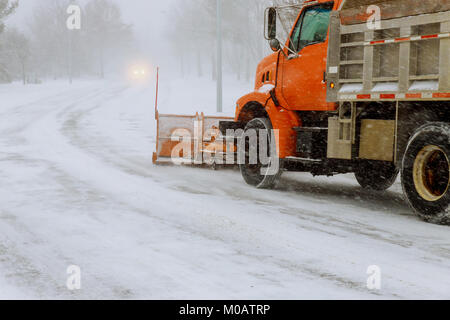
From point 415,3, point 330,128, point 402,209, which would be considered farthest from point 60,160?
point 415,3

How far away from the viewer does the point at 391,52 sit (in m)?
6.88

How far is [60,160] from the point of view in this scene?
11.7 metres

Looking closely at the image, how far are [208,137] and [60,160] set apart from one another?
2900 mm

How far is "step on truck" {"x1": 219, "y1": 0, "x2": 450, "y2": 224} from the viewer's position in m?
6.49

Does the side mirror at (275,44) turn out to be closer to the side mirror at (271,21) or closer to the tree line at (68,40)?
the side mirror at (271,21)

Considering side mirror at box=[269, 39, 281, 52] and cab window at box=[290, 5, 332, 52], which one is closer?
cab window at box=[290, 5, 332, 52]

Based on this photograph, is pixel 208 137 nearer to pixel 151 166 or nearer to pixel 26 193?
pixel 151 166

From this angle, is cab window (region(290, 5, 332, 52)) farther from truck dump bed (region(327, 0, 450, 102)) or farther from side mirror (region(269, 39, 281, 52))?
truck dump bed (region(327, 0, 450, 102))

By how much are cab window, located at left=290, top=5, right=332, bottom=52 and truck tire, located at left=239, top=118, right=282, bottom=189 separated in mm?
1238

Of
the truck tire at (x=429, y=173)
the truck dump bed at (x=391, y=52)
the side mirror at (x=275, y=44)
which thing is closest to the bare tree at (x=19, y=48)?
the side mirror at (x=275, y=44)

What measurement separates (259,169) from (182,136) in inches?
125

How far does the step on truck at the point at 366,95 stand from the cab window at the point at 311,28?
17 millimetres

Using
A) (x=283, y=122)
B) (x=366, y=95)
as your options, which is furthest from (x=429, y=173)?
(x=283, y=122)

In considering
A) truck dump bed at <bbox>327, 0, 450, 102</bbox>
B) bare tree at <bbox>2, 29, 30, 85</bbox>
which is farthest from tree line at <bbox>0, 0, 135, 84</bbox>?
truck dump bed at <bbox>327, 0, 450, 102</bbox>
